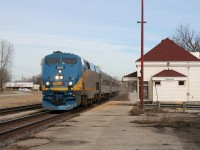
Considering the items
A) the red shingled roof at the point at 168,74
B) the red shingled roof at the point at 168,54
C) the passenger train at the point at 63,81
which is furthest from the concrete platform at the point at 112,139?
the red shingled roof at the point at 168,54

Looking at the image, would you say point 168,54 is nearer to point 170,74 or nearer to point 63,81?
point 170,74

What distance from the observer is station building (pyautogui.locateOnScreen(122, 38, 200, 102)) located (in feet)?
107

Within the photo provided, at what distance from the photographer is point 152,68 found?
34.8 meters

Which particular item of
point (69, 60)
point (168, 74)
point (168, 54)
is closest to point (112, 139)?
point (69, 60)

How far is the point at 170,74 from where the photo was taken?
33.1m

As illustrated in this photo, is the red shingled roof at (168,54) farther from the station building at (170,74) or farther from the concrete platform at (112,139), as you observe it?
the concrete platform at (112,139)

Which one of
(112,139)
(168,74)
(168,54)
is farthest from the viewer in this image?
(168,54)

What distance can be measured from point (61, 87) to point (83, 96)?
2.96m

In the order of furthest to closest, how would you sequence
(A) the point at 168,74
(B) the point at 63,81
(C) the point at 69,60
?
(A) the point at 168,74
(C) the point at 69,60
(B) the point at 63,81

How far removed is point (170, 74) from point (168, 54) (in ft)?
10.4

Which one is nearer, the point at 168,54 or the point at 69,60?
the point at 69,60

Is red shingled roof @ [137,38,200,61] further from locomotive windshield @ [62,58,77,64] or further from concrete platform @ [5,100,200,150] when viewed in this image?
concrete platform @ [5,100,200,150]

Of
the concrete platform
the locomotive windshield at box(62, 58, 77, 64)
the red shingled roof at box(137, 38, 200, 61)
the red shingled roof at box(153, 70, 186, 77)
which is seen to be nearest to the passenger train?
the locomotive windshield at box(62, 58, 77, 64)

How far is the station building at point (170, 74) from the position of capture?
32688mm
